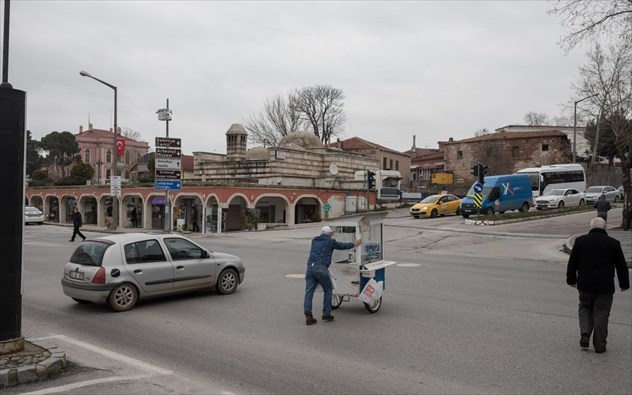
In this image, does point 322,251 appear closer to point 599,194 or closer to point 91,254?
point 91,254

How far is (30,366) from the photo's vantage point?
5.85 metres

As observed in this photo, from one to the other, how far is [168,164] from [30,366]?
1879cm

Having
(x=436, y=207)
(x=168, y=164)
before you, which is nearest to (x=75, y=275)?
(x=168, y=164)

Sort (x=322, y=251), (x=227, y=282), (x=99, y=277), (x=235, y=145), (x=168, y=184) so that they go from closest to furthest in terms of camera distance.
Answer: (x=322, y=251) < (x=99, y=277) < (x=227, y=282) < (x=168, y=184) < (x=235, y=145)

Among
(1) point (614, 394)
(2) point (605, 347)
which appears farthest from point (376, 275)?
(1) point (614, 394)

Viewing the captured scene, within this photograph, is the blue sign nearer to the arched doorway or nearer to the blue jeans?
the blue jeans

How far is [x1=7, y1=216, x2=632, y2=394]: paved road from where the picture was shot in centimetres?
585

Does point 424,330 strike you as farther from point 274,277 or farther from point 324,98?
point 324,98

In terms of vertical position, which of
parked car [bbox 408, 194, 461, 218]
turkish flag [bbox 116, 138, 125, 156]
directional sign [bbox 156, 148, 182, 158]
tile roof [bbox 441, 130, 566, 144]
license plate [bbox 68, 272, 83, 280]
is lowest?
license plate [bbox 68, 272, 83, 280]

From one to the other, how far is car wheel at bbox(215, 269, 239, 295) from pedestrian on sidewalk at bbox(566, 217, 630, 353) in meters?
6.73

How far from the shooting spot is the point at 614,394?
5621 millimetres

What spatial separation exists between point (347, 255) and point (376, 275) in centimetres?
70

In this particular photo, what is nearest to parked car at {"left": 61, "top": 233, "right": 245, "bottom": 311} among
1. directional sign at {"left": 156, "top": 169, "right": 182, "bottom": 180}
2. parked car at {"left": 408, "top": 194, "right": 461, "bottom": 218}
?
directional sign at {"left": 156, "top": 169, "right": 182, "bottom": 180}

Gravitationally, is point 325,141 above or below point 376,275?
above
